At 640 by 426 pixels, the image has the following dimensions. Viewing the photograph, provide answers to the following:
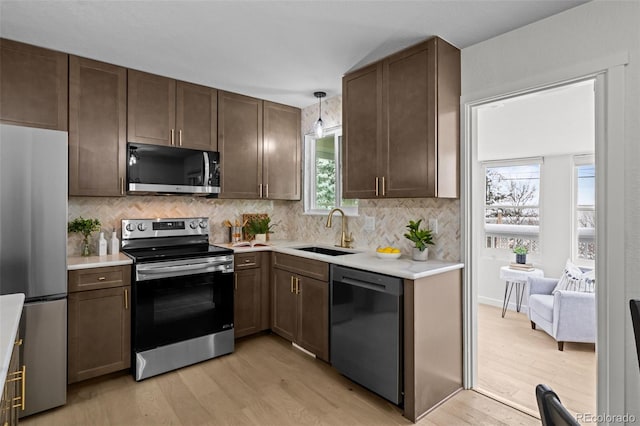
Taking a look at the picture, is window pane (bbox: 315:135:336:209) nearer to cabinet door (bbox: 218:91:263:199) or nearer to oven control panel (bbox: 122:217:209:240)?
cabinet door (bbox: 218:91:263:199)

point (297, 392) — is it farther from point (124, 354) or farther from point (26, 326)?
point (26, 326)

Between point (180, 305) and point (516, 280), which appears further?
point (516, 280)

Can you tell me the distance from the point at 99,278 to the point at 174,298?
0.56m

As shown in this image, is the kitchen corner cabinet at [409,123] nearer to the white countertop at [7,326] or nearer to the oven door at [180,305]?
the oven door at [180,305]

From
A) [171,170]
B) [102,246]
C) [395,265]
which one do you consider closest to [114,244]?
[102,246]

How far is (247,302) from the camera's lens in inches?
134

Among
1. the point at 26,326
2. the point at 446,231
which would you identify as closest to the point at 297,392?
the point at 446,231

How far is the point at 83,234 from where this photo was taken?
9.81ft

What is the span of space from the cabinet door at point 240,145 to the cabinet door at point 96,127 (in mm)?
886

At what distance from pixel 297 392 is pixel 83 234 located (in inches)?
87.1

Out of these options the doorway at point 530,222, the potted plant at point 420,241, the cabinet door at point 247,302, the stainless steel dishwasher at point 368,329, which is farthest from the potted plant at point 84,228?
the doorway at point 530,222

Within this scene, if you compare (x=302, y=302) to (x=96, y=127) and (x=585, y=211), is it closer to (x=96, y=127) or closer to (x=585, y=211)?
(x=96, y=127)

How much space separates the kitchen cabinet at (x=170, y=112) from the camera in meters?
3.00

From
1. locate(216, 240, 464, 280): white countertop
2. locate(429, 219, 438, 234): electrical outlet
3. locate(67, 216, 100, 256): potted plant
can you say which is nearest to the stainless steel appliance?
locate(67, 216, 100, 256): potted plant
